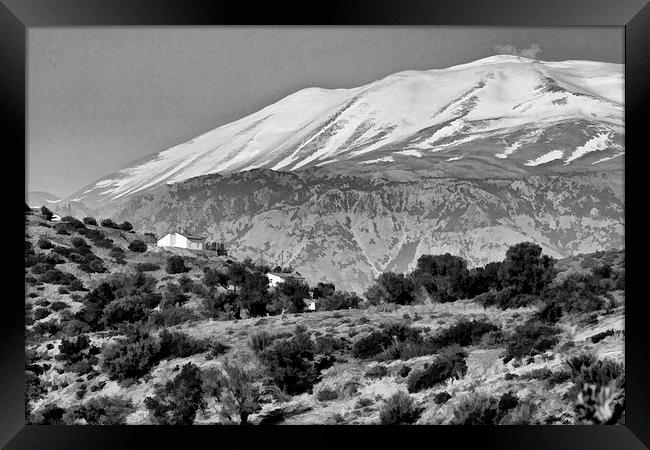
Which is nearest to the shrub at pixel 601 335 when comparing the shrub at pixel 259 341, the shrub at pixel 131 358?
the shrub at pixel 259 341

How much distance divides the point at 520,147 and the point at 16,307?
480 cm

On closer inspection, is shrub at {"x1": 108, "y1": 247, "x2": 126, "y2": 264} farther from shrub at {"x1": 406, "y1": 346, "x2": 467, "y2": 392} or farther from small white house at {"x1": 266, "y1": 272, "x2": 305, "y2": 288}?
shrub at {"x1": 406, "y1": 346, "x2": 467, "y2": 392}

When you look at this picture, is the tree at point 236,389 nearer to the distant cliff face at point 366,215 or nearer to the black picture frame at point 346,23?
the black picture frame at point 346,23

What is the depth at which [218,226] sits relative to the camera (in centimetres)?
696

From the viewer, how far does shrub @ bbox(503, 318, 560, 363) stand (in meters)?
6.44

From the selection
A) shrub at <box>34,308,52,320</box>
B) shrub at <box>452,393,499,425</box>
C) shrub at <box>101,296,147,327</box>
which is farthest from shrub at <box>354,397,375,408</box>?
shrub at <box>34,308,52,320</box>

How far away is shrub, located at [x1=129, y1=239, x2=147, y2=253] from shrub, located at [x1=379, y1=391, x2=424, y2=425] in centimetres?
280

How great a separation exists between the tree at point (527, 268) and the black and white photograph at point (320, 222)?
0.07 feet

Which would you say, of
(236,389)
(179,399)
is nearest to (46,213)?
(179,399)

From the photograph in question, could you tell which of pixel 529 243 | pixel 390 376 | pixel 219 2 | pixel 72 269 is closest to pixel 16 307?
pixel 72 269

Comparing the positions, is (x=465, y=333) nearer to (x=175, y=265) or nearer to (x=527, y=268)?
(x=527, y=268)

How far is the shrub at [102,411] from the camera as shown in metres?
6.48

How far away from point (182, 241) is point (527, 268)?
341 centimetres

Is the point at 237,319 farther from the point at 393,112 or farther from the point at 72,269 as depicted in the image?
the point at 393,112
